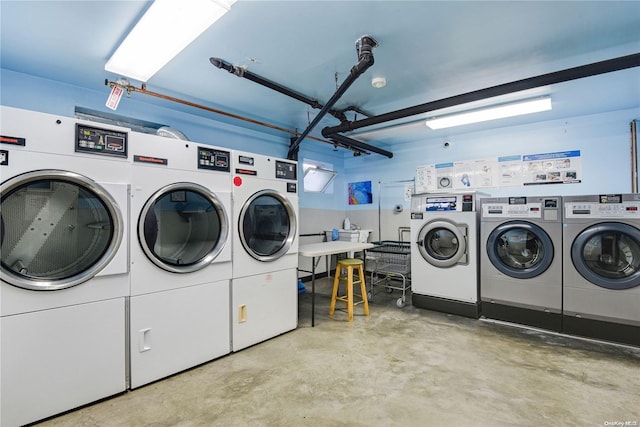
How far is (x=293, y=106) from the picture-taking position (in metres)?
3.52

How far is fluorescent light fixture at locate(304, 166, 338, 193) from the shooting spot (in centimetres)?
524

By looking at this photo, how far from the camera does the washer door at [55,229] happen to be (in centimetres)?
160

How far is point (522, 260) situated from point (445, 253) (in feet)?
2.66

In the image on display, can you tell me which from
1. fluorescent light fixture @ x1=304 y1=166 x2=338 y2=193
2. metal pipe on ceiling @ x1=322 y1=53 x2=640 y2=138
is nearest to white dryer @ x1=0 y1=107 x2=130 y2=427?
metal pipe on ceiling @ x1=322 y1=53 x2=640 y2=138

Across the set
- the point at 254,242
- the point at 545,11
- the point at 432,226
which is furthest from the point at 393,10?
the point at 432,226

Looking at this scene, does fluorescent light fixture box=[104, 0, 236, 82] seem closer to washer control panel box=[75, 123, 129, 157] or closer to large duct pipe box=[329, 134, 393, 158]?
washer control panel box=[75, 123, 129, 157]

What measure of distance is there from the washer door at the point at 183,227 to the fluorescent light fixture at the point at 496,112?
9.42 ft

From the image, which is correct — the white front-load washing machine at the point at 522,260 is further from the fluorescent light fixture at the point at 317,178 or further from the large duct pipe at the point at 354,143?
the fluorescent light fixture at the point at 317,178

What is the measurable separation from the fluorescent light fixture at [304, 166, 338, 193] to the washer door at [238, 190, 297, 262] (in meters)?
2.33

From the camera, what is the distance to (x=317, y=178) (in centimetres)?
554

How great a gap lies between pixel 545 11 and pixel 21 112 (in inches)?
132

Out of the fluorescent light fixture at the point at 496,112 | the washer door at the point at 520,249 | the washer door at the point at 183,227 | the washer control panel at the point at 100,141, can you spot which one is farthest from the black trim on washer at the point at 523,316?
the washer control panel at the point at 100,141

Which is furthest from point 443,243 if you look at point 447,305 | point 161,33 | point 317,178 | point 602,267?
point 161,33

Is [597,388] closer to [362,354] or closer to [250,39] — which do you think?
[362,354]
